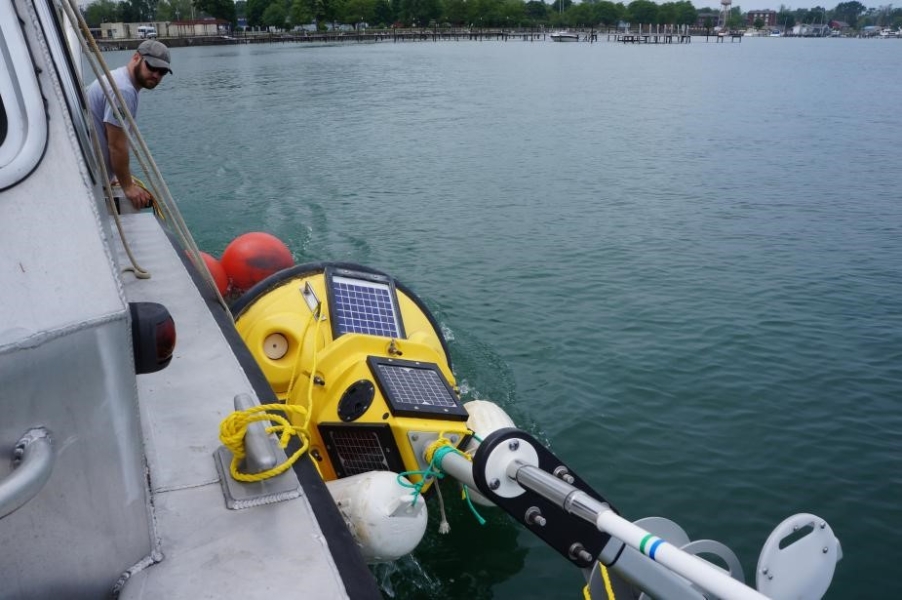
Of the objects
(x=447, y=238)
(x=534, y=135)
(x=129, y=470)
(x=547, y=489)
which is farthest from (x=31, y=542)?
(x=534, y=135)

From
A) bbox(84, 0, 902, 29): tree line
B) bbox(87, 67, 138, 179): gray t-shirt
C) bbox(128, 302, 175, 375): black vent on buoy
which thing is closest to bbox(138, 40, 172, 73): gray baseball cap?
bbox(87, 67, 138, 179): gray t-shirt

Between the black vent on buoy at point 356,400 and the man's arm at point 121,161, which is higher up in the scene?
the man's arm at point 121,161

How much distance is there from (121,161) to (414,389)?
13.6ft

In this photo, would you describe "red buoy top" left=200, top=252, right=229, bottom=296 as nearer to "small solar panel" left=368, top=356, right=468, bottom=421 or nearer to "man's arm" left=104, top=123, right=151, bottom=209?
"man's arm" left=104, top=123, right=151, bottom=209

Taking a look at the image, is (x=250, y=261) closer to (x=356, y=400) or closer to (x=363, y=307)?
(x=363, y=307)

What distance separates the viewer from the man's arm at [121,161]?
274 inches

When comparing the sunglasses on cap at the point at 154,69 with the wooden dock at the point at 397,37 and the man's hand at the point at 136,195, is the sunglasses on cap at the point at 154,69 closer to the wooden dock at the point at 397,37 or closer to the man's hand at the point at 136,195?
the man's hand at the point at 136,195

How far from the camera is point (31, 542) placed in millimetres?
2164

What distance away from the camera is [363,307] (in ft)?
18.1

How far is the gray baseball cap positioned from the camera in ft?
22.7

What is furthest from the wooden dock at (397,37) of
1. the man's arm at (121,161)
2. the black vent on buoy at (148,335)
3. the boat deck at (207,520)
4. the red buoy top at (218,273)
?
the black vent on buoy at (148,335)

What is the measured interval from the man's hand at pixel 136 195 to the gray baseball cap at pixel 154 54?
1300 mm

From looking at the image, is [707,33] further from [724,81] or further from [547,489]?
[547,489]

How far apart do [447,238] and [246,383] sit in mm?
9995
